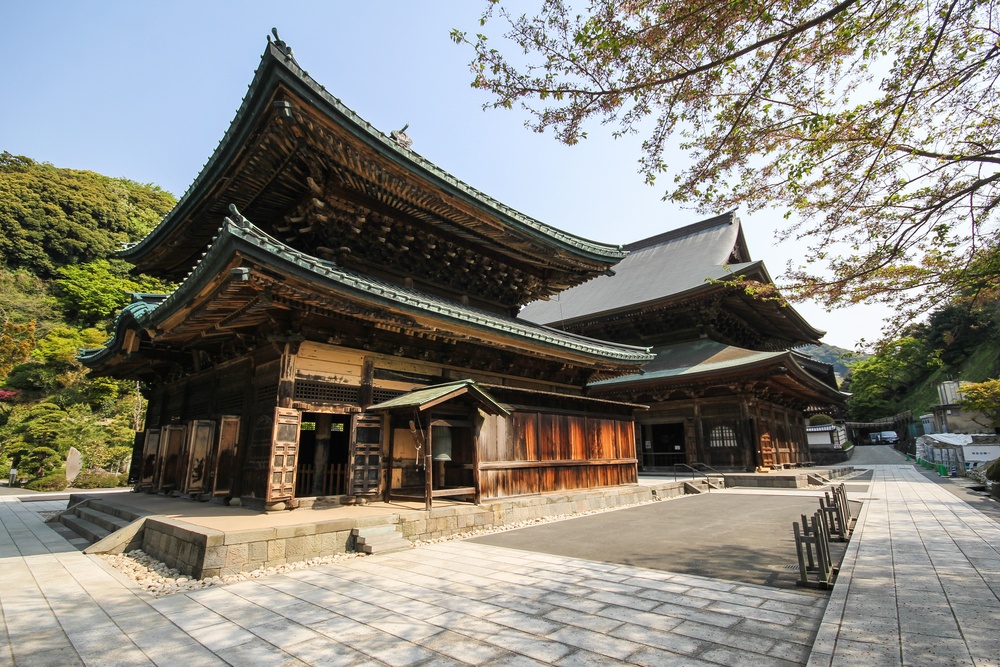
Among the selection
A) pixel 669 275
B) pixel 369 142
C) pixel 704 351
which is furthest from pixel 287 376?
pixel 669 275

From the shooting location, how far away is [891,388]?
59562 mm

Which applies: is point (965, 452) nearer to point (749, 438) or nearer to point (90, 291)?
point (749, 438)

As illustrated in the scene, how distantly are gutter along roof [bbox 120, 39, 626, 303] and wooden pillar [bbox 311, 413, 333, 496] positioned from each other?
3.88 meters

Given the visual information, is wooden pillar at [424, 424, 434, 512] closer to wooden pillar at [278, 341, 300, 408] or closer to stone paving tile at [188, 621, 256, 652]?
wooden pillar at [278, 341, 300, 408]

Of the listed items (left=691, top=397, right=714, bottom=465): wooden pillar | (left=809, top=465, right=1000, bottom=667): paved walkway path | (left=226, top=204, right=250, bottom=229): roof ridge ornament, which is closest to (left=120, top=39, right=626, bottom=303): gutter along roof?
(left=226, top=204, right=250, bottom=229): roof ridge ornament

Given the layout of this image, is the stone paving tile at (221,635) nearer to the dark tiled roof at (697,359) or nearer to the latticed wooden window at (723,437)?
the dark tiled roof at (697,359)

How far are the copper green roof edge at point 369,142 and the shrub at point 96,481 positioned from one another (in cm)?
1473

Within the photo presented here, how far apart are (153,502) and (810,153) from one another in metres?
14.1

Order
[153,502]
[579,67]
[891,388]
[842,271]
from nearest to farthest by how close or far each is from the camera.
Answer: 1. [579,67]
2. [842,271]
3. [153,502]
4. [891,388]

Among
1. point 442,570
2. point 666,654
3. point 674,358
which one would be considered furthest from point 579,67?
point 674,358

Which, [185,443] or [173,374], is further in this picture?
[173,374]

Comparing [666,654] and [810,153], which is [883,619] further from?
[810,153]

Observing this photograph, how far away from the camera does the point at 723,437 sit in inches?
742

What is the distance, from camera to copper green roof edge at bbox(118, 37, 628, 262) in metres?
7.62
